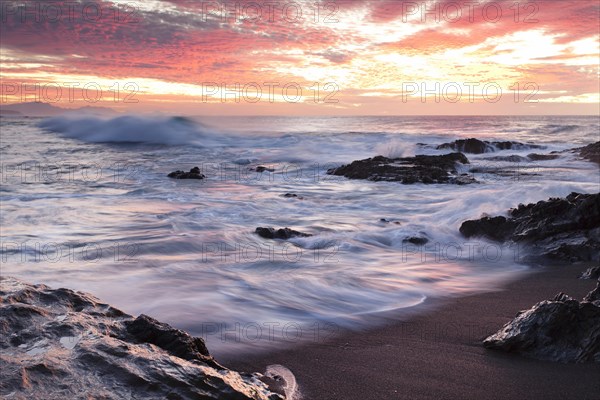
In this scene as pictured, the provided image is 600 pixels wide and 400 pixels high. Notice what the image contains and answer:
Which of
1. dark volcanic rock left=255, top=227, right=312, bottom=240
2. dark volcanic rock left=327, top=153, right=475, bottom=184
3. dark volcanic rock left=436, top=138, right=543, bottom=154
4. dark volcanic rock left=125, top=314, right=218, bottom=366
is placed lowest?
dark volcanic rock left=255, top=227, right=312, bottom=240

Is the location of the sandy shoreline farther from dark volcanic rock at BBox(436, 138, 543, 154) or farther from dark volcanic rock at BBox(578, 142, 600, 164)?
dark volcanic rock at BBox(436, 138, 543, 154)

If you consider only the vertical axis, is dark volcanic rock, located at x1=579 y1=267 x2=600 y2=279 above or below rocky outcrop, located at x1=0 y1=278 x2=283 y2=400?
below

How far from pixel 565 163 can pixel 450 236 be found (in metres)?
15.6

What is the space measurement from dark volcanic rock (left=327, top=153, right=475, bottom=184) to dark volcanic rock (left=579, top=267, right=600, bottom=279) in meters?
9.46

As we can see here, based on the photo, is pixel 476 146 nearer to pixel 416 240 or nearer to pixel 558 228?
pixel 416 240

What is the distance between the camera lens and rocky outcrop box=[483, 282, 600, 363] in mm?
3465

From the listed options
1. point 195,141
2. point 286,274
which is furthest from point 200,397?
A: point 195,141

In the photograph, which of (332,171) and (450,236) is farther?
(332,171)

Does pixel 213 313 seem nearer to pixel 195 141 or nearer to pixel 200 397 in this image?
pixel 200 397

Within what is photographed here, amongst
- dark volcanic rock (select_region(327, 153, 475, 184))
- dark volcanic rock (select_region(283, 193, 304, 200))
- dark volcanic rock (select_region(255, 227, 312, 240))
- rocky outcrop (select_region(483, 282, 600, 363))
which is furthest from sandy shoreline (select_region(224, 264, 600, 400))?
dark volcanic rock (select_region(327, 153, 475, 184))

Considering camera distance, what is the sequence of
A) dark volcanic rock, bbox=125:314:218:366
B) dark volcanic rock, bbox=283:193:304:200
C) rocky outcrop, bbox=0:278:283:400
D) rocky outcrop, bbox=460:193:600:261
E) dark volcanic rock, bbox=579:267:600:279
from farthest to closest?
dark volcanic rock, bbox=283:193:304:200 → rocky outcrop, bbox=460:193:600:261 → dark volcanic rock, bbox=579:267:600:279 → dark volcanic rock, bbox=125:314:218:366 → rocky outcrop, bbox=0:278:283:400

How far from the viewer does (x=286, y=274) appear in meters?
6.58

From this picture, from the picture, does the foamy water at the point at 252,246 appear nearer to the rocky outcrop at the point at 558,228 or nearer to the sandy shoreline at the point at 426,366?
the rocky outcrop at the point at 558,228

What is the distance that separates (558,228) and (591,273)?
1.69 metres
